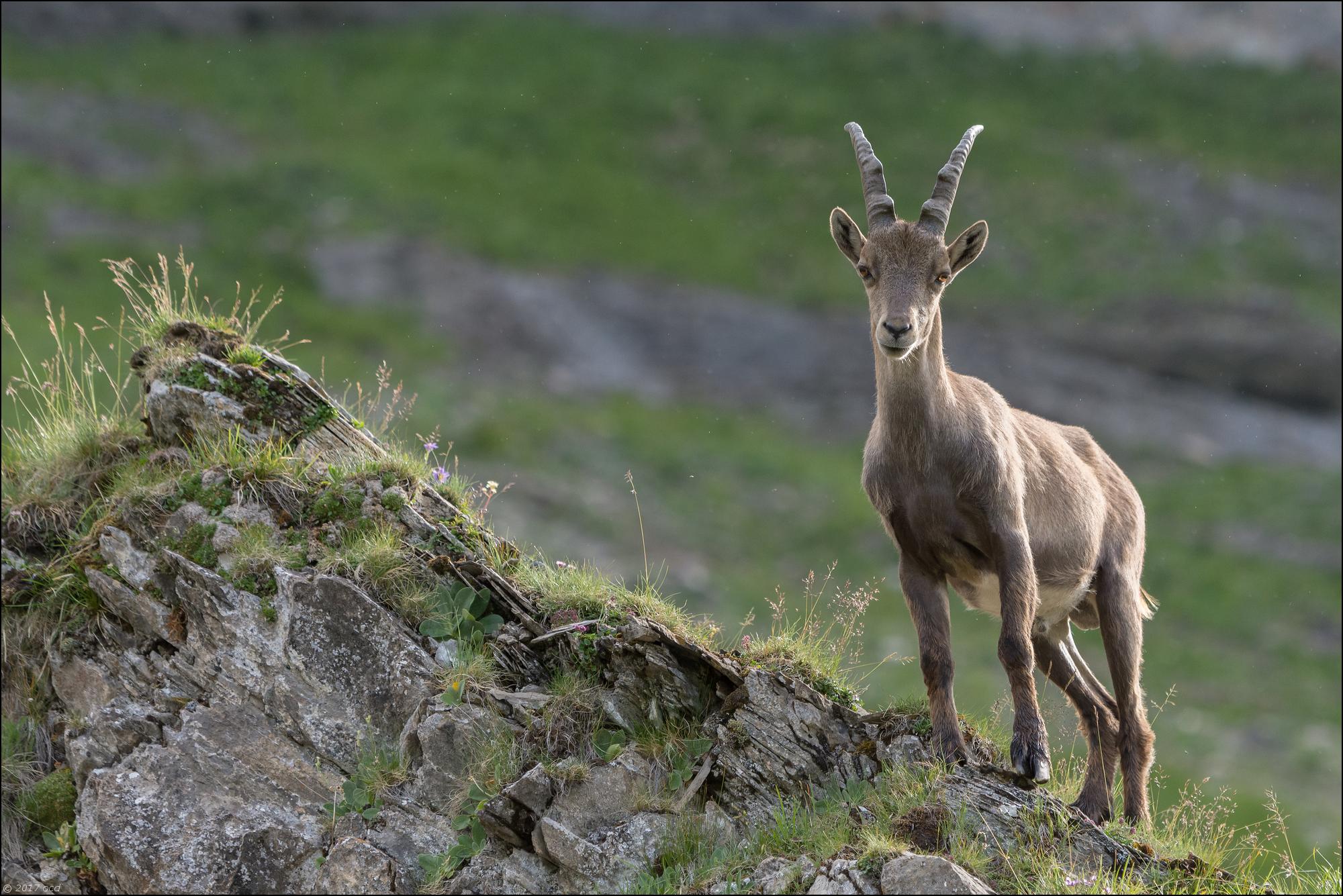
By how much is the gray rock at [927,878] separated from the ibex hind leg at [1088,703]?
2.23m

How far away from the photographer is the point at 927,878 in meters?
7.04

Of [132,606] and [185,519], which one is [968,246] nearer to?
[185,519]

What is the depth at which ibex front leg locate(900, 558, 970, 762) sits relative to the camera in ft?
27.7

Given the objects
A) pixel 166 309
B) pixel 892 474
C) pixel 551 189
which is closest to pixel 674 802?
pixel 892 474

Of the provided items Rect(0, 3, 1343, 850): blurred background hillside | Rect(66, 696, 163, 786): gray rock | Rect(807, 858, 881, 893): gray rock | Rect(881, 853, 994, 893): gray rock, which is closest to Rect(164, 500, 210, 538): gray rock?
Rect(66, 696, 163, 786): gray rock

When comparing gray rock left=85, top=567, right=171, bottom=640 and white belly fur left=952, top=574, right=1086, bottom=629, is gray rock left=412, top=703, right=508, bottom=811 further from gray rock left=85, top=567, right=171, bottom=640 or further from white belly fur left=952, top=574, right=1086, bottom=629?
white belly fur left=952, top=574, right=1086, bottom=629

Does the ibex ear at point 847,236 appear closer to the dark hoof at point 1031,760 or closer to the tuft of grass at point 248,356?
the dark hoof at point 1031,760

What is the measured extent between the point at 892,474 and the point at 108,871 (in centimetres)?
568

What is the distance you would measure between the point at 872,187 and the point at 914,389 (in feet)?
5.10

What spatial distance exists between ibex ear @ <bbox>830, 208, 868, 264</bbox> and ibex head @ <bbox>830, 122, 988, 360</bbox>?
0.5 inches

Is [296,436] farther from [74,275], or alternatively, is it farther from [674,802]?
[74,275]

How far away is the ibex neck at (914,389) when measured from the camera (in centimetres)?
888

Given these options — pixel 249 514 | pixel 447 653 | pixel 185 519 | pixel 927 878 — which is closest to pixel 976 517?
pixel 927 878

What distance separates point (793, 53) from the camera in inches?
2454
